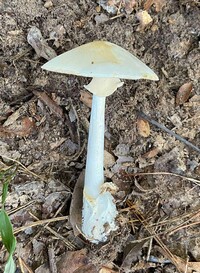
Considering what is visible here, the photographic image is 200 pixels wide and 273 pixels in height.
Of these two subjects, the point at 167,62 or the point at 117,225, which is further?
the point at 167,62

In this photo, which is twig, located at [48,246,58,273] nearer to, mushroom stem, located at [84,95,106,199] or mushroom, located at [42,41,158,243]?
mushroom, located at [42,41,158,243]

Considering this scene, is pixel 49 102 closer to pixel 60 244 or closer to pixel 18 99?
pixel 18 99

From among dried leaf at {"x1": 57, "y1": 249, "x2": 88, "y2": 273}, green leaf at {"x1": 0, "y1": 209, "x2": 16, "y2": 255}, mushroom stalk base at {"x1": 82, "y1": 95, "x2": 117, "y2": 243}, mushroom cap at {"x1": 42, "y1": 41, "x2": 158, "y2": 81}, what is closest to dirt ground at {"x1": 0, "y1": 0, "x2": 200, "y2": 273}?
dried leaf at {"x1": 57, "y1": 249, "x2": 88, "y2": 273}

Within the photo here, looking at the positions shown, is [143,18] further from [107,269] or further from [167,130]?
[107,269]

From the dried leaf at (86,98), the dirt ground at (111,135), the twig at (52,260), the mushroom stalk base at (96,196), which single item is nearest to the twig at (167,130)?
the dirt ground at (111,135)

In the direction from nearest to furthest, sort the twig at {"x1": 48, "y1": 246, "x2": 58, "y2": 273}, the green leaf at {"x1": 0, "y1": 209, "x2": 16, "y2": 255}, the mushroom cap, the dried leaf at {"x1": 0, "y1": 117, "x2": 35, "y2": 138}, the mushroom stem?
1. the mushroom cap
2. the green leaf at {"x1": 0, "y1": 209, "x2": 16, "y2": 255}
3. the mushroom stem
4. the twig at {"x1": 48, "y1": 246, "x2": 58, "y2": 273}
5. the dried leaf at {"x1": 0, "y1": 117, "x2": 35, "y2": 138}

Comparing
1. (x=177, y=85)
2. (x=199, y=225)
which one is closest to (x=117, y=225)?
(x=199, y=225)
